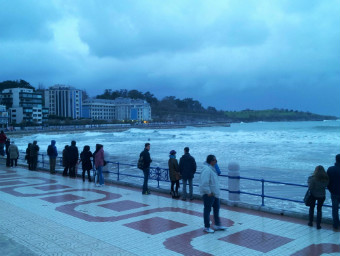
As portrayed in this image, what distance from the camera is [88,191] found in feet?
39.7

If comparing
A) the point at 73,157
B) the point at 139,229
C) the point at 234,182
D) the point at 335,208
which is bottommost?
the point at 139,229

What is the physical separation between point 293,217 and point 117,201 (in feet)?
16.7

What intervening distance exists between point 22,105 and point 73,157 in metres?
129

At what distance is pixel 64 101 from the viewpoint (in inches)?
7062

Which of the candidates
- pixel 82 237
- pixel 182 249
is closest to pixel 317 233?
pixel 182 249

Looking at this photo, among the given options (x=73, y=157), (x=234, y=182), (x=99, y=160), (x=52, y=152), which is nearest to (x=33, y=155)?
(x=52, y=152)

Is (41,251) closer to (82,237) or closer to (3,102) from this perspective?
(82,237)

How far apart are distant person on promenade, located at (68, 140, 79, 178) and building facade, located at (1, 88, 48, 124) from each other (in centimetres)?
12167

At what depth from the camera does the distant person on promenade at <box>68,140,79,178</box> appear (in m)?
15.0

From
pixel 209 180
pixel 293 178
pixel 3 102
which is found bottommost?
pixel 293 178

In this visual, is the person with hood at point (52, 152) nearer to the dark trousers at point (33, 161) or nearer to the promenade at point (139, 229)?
the dark trousers at point (33, 161)

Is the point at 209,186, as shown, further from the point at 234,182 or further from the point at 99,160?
the point at 99,160

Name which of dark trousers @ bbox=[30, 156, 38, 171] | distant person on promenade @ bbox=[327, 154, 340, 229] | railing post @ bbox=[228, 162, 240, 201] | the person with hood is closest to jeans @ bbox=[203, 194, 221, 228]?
railing post @ bbox=[228, 162, 240, 201]

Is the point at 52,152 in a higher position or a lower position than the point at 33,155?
higher
